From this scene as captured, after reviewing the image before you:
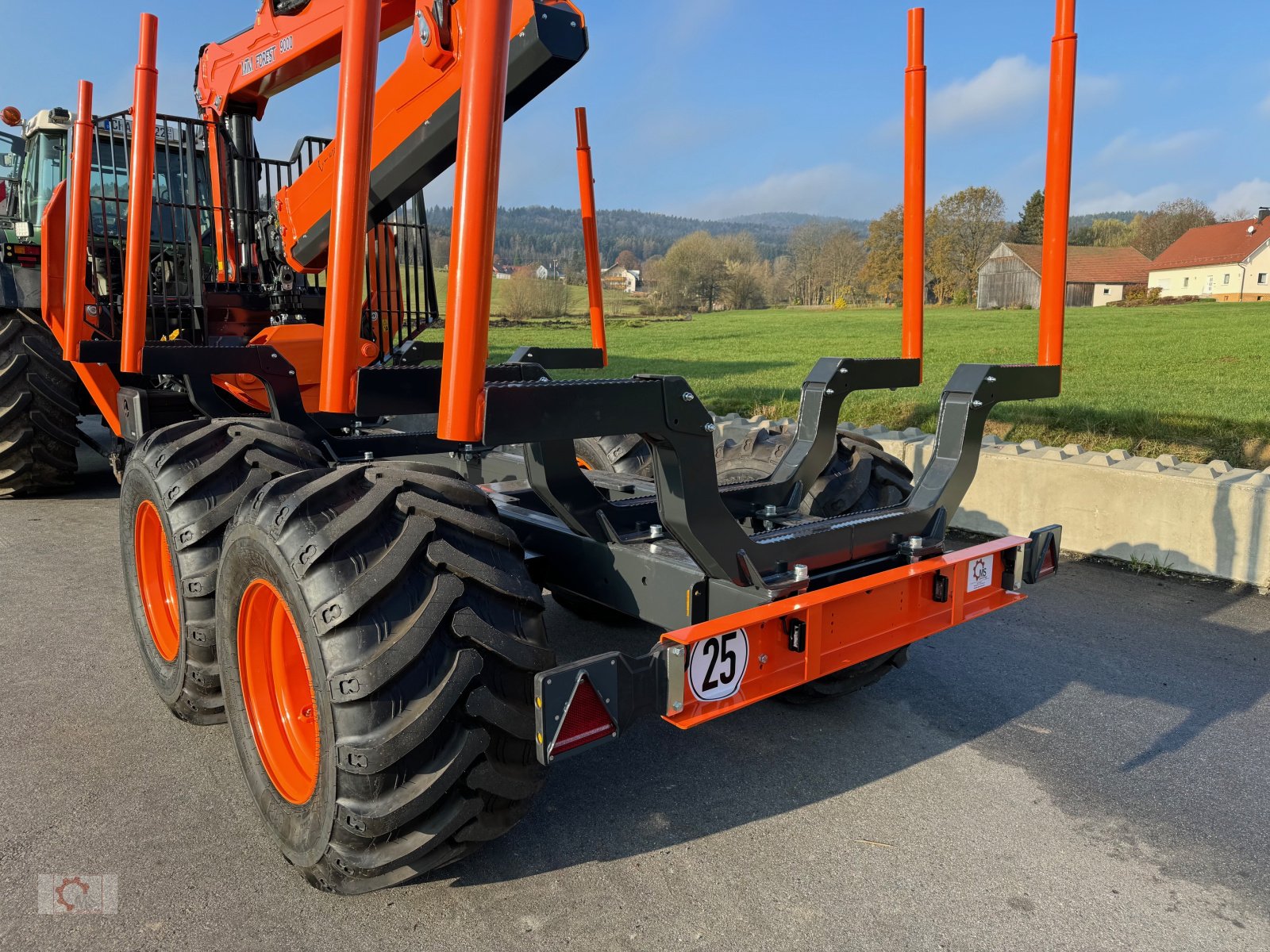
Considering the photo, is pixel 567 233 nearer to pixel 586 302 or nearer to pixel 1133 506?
pixel 1133 506

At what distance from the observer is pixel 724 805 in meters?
3.27

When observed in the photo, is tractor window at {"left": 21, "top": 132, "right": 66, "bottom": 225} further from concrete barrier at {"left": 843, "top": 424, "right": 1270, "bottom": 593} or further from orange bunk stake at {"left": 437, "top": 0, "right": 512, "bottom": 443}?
concrete barrier at {"left": 843, "top": 424, "right": 1270, "bottom": 593}

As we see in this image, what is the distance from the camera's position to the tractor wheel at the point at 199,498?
3447 mm

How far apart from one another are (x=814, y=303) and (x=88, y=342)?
77.0 m

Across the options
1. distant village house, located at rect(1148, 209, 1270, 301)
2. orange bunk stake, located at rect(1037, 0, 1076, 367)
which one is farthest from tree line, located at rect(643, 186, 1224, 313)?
orange bunk stake, located at rect(1037, 0, 1076, 367)

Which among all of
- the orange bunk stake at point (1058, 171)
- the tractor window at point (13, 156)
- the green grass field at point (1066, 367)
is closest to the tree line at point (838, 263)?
the green grass field at point (1066, 367)

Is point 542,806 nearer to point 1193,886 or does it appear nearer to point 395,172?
point 1193,886

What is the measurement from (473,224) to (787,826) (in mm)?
2140

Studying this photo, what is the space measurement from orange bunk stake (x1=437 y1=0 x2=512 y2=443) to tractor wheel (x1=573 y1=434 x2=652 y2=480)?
2.51 m

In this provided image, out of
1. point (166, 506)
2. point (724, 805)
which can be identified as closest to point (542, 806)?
point (724, 805)

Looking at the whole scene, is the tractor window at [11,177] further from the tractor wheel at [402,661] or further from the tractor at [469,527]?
the tractor wheel at [402,661]

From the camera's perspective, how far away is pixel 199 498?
11.4ft

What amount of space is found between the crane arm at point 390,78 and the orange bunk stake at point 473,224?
4.47ft

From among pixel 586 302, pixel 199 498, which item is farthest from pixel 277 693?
pixel 586 302
